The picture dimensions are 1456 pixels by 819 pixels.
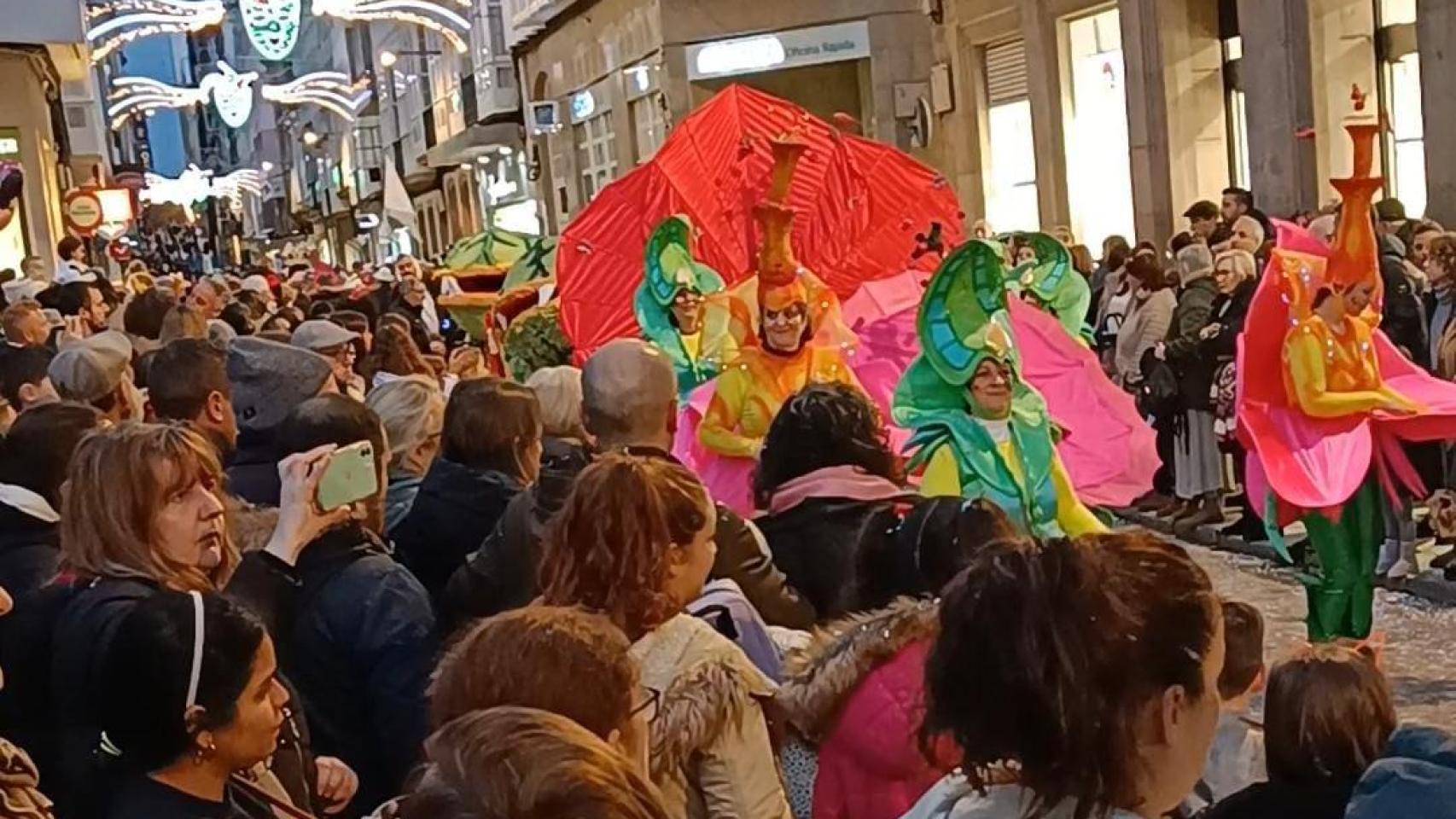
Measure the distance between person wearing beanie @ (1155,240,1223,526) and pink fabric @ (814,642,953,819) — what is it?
26.7 feet

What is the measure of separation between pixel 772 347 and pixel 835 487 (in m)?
2.85

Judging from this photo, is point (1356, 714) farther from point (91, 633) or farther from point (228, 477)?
point (228, 477)

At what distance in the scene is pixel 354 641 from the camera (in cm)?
376

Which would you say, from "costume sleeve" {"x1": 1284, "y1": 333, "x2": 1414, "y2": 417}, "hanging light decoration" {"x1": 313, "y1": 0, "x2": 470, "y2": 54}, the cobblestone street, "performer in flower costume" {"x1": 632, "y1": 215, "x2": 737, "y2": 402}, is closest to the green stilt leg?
the cobblestone street

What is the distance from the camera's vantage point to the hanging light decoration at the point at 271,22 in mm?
24219

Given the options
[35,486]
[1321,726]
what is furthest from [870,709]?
[35,486]

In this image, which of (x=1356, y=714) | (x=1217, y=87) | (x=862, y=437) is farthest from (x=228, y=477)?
(x=1217, y=87)

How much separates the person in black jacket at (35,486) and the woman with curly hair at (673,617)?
135cm

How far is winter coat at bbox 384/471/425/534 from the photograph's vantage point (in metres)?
4.95

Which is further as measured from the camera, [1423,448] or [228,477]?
[1423,448]

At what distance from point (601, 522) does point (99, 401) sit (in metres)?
3.11

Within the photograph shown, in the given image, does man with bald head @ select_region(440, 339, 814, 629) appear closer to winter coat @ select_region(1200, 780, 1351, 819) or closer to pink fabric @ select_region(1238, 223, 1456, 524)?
winter coat @ select_region(1200, 780, 1351, 819)

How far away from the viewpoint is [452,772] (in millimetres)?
1862

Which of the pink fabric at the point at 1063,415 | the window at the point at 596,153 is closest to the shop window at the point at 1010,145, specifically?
the window at the point at 596,153
